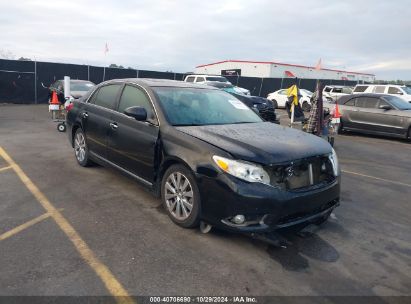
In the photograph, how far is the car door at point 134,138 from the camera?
14.8 ft

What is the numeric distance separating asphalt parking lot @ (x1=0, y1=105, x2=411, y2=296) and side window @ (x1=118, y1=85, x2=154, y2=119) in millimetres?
1216

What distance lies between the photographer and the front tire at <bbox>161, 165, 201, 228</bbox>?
3.83 metres

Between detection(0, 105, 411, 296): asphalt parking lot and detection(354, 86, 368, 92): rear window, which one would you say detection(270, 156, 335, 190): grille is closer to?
detection(0, 105, 411, 296): asphalt parking lot

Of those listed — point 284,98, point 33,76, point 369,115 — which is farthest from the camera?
point 284,98

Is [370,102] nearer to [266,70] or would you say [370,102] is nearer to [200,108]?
[200,108]

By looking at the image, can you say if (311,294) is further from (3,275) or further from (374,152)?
(374,152)

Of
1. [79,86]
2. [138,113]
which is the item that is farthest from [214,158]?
[79,86]

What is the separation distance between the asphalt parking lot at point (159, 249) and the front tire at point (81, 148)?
22.1 inches

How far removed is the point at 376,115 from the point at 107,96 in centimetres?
1000

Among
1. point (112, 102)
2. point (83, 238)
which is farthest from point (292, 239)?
point (112, 102)

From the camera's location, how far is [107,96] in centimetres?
574

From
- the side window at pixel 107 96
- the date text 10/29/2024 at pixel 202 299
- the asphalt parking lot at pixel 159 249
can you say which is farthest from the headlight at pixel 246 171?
the side window at pixel 107 96

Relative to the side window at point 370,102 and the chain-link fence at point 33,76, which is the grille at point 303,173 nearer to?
the side window at point 370,102

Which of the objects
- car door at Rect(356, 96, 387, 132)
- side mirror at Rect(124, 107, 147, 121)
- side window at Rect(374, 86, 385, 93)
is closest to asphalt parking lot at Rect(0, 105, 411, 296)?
side mirror at Rect(124, 107, 147, 121)
